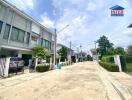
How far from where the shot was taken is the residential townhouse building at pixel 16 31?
16.8 m

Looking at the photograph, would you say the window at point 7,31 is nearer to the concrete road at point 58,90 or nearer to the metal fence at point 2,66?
the metal fence at point 2,66

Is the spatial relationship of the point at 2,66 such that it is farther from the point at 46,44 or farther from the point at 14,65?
the point at 46,44

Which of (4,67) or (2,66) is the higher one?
(2,66)

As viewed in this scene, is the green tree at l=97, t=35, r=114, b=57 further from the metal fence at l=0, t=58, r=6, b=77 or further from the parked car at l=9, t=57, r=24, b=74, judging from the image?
the metal fence at l=0, t=58, r=6, b=77

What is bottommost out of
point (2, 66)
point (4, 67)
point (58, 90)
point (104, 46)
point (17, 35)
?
point (58, 90)

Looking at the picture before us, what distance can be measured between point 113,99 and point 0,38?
15464 mm

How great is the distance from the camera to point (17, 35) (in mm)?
20219

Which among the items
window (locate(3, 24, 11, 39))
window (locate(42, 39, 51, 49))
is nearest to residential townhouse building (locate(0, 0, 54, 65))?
window (locate(3, 24, 11, 39))

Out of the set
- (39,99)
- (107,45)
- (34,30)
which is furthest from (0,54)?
(107,45)

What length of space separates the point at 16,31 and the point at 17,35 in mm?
694

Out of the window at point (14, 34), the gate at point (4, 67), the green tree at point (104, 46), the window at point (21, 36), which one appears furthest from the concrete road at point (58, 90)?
the green tree at point (104, 46)

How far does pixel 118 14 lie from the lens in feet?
36.8

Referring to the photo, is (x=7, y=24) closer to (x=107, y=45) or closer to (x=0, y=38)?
(x=0, y=38)

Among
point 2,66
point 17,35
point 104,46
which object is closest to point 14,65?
point 2,66
